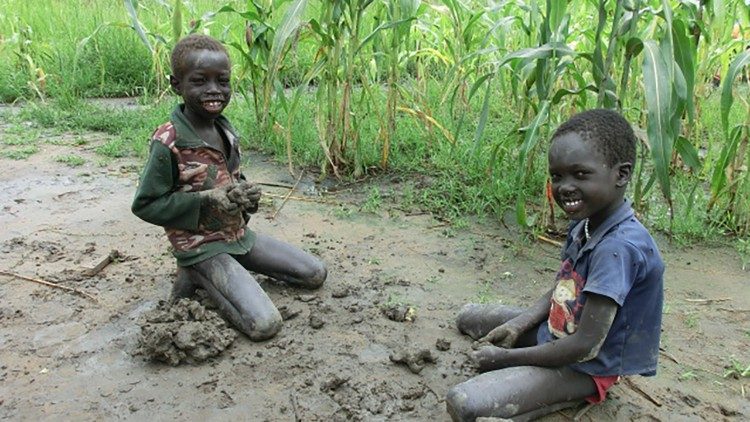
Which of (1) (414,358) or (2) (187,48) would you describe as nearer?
(1) (414,358)

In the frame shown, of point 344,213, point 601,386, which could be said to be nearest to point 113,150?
point 344,213

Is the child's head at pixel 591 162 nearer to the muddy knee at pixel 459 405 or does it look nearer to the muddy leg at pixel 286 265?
the muddy knee at pixel 459 405

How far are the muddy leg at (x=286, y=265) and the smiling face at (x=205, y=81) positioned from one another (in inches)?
26.6

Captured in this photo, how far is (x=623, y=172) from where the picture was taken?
202 centimetres

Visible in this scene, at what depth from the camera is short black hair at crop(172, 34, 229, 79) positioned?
2641 millimetres

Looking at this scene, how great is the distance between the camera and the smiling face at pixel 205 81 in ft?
8.62

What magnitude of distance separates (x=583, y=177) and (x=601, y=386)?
696mm

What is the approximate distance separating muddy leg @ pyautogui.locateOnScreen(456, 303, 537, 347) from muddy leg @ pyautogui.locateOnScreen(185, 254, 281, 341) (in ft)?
2.44

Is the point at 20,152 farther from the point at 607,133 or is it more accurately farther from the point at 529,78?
the point at 607,133

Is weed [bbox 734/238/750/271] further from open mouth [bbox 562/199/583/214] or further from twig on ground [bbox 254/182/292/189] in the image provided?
twig on ground [bbox 254/182/292/189]

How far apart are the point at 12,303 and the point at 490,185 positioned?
265 centimetres

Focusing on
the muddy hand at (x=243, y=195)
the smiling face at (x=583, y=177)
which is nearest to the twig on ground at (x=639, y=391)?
the smiling face at (x=583, y=177)

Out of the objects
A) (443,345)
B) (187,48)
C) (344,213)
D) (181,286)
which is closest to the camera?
(443,345)

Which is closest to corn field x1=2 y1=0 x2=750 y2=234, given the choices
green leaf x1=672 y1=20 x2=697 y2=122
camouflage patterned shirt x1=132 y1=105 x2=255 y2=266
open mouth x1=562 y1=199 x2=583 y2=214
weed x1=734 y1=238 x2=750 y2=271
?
green leaf x1=672 y1=20 x2=697 y2=122
